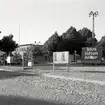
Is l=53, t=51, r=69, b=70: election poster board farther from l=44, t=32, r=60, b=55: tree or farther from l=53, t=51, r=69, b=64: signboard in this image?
l=44, t=32, r=60, b=55: tree


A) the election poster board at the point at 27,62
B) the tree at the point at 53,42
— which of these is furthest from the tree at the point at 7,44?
the election poster board at the point at 27,62

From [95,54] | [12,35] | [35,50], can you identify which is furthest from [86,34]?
[95,54]

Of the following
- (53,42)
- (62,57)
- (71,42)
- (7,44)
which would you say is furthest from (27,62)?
(71,42)

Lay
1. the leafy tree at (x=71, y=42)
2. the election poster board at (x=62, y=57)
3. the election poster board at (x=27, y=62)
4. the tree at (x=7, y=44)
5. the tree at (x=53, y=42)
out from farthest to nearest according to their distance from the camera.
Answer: the tree at (x=53, y=42) → the leafy tree at (x=71, y=42) → the tree at (x=7, y=44) → the election poster board at (x=27, y=62) → the election poster board at (x=62, y=57)

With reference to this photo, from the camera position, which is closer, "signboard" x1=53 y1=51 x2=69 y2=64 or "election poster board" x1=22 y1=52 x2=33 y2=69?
"signboard" x1=53 y1=51 x2=69 y2=64

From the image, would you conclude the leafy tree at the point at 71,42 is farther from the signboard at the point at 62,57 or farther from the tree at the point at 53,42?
the signboard at the point at 62,57

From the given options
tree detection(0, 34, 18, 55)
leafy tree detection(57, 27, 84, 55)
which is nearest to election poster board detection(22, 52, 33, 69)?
tree detection(0, 34, 18, 55)

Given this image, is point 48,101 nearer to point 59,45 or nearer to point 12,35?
point 12,35

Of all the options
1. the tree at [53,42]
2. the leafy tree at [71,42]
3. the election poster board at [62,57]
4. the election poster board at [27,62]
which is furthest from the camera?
the tree at [53,42]

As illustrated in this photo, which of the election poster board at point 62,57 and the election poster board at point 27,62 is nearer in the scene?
the election poster board at point 62,57

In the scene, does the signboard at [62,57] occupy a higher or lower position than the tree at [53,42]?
lower

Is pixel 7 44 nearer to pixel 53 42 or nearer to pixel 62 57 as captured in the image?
pixel 53 42

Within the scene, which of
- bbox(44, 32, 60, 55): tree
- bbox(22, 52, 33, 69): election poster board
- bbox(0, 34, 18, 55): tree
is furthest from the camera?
bbox(44, 32, 60, 55): tree

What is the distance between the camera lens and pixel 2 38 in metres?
65.3
